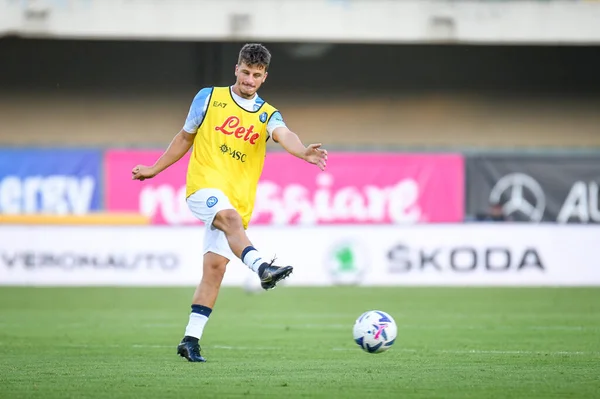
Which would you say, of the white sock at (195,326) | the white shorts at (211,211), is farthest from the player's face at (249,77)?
the white sock at (195,326)

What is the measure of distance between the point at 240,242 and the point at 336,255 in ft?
40.6

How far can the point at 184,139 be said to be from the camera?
8.70 meters

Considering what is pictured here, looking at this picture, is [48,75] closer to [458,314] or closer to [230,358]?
[458,314]

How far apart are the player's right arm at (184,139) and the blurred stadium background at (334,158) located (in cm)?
452

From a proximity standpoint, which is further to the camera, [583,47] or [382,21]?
[583,47]

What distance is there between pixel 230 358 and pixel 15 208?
59.7 ft

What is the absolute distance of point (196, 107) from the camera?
336 inches

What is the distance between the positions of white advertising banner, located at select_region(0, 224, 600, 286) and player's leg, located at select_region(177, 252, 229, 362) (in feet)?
37.7

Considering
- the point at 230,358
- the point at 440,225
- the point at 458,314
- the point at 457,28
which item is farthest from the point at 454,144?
the point at 230,358

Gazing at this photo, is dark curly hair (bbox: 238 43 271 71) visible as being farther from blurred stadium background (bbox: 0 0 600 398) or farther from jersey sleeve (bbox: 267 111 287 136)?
blurred stadium background (bbox: 0 0 600 398)

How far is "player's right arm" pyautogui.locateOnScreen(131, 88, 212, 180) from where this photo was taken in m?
8.56

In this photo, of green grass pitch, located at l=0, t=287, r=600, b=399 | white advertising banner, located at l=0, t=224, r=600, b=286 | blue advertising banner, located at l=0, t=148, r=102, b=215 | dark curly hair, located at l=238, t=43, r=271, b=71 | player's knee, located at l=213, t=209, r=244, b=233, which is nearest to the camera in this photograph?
green grass pitch, located at l=0, t=287, r=600, b=399

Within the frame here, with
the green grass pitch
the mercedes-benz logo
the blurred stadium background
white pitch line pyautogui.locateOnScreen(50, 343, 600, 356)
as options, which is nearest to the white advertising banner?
the blurred stadium background

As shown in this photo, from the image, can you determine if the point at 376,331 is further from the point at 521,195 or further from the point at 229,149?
the point at 521,195
